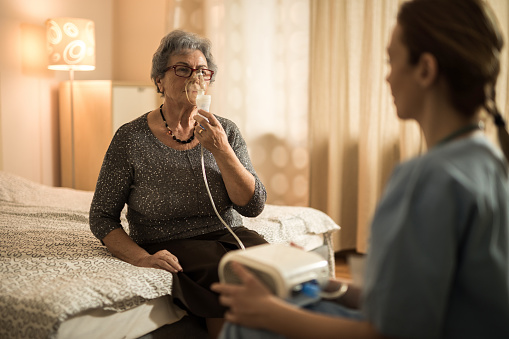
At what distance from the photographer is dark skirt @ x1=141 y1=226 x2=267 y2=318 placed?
1.57m

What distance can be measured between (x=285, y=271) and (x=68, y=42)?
309 centimetres

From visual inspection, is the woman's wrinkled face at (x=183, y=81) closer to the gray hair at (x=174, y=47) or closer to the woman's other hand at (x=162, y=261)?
the gray hair at (x=174, y=47)

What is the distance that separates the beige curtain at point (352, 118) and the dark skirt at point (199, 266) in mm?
1779

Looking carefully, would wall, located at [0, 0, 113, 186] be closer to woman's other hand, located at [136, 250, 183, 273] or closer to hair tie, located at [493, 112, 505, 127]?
woman's other hand, located at [136, 250, 183, 273]

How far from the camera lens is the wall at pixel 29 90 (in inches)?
144

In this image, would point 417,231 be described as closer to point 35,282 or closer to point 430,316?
point 430,316

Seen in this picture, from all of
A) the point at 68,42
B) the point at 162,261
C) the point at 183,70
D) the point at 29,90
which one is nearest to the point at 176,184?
the point at 162,261

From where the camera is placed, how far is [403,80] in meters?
0.88

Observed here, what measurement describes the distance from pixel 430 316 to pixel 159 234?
1.19 metres

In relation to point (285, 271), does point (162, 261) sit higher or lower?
lower

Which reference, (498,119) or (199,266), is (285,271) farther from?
(199,266)

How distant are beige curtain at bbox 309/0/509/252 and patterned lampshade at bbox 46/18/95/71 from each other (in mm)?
1521

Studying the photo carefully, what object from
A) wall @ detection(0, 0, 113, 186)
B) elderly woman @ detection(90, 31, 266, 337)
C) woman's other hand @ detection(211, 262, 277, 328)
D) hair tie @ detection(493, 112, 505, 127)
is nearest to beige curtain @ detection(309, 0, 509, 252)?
elderly woman @ detection(90, 31, 266, 337)

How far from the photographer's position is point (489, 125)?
3.19 feet
